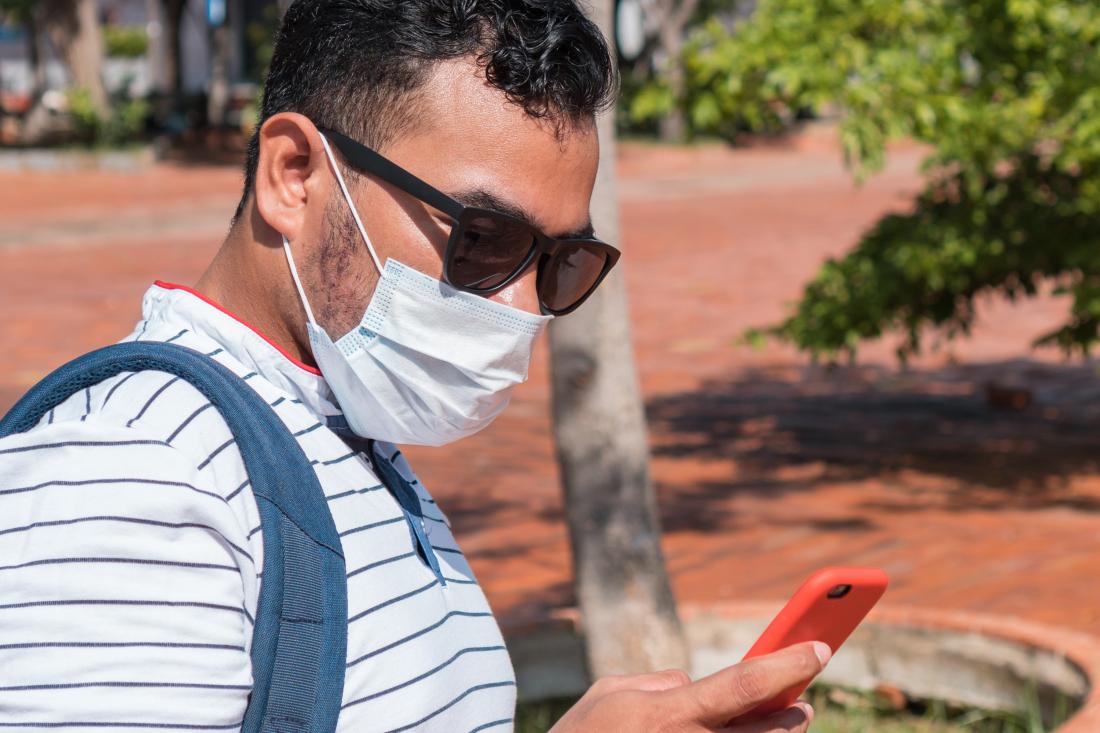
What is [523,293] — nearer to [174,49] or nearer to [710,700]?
[710,700]

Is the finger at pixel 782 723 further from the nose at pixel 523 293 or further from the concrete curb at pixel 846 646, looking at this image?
the concrete curb at pixel 846 646

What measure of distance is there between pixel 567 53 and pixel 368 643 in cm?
60

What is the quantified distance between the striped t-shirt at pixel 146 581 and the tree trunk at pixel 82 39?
24.8m

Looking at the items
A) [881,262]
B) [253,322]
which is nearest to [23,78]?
[881,262]

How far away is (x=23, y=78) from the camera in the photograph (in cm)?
5388

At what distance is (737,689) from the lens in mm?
1200

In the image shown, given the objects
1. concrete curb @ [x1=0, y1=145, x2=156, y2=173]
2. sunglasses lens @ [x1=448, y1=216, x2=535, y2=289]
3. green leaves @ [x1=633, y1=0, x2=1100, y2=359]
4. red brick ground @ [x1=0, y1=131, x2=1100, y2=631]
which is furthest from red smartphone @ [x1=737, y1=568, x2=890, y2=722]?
concrete curb @ [x1=0, y1=145, x2=156, y2=173]

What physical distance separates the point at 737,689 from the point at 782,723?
4.7 inches

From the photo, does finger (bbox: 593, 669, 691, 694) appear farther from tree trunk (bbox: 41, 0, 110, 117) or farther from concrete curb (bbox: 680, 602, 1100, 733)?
tree trunk (bbox: 41, 0, 110, 117)

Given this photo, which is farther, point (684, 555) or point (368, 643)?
point (684, 555)

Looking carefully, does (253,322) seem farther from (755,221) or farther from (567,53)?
(755,221)

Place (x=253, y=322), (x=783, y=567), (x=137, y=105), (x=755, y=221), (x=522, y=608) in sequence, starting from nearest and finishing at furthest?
1. (x=253, y=322)
2. (x=522, y=608)
3. (x=783, y=567)
4. (x=755, y=221)
5. (x=137, y=105)

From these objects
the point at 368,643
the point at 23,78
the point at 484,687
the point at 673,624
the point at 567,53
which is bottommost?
the point at 23,78

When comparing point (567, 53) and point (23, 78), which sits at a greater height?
point (567, 53)
